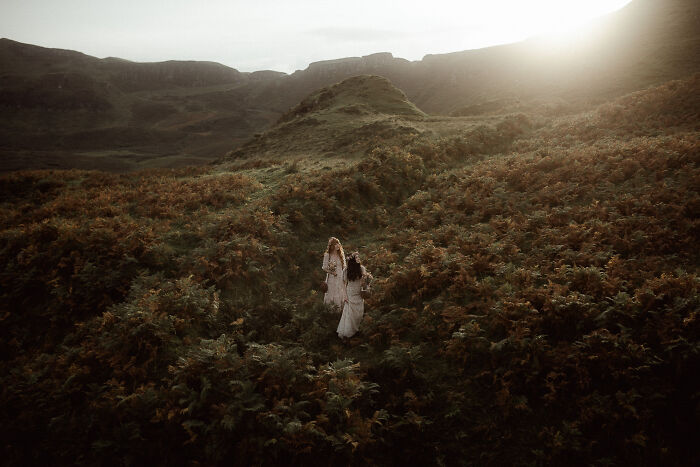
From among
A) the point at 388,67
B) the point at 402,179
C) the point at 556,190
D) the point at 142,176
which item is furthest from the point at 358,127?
the point at 388,67

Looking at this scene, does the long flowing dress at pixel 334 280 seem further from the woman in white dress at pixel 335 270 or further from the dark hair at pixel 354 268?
the dark hair at pixel 354 268

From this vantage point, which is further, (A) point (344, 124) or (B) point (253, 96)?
(B) point (253, 96)

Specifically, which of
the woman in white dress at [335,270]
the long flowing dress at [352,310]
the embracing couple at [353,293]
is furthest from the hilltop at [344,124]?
the long flowing dress at [352,310]

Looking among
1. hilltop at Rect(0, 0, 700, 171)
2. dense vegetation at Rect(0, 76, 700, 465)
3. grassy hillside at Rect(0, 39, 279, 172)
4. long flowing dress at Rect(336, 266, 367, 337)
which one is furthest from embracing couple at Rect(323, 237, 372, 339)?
grassy hillside at Rect(0, 39, 279, 172)

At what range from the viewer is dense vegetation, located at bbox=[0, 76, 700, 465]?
19.9ft

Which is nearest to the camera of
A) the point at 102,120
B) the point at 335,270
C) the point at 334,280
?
the point at 335,270

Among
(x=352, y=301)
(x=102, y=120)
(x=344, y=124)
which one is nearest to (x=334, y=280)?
(x=352, y=301)

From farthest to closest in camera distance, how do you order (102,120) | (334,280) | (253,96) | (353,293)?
(253,96) → (102,120) → (334,280) → (353,293)

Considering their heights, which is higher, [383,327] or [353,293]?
[353,293]

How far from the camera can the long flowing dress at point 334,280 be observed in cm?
1023

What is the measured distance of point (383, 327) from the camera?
906cm

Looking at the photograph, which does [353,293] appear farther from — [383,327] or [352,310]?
[383,327]

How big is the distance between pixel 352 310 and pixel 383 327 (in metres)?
0.91

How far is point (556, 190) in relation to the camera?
13969mm
